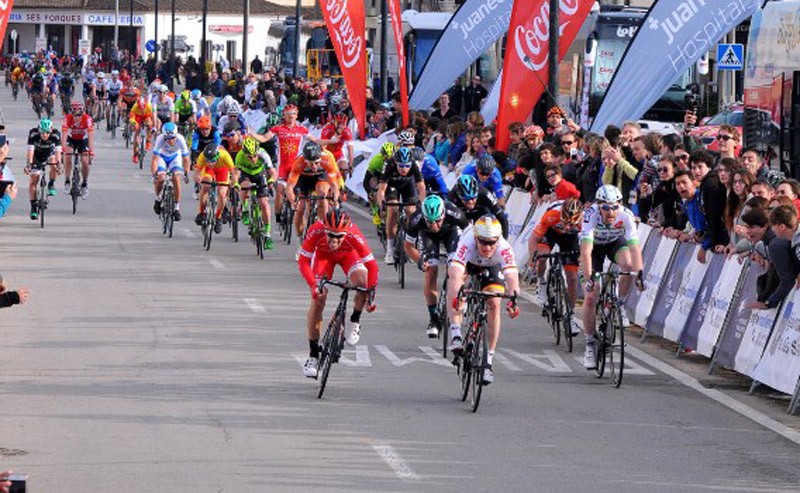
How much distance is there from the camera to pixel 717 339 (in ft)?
54.4

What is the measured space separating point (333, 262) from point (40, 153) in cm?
1636

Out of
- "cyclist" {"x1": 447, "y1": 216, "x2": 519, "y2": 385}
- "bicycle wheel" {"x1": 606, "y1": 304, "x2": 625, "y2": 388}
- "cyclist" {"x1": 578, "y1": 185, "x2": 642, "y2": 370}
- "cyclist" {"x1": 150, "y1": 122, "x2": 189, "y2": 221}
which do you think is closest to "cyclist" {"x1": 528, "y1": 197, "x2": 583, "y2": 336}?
"cyclist" {"x1": 578, "y1": 185, "x2": 642, "y2": 370}

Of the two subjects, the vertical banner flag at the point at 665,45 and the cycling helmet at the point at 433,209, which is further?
the vertical banner flag at the point at 665,45

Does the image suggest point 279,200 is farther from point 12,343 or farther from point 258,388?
point 258,388

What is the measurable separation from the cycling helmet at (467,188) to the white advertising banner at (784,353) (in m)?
3.10

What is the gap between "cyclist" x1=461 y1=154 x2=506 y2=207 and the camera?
18.6 metres

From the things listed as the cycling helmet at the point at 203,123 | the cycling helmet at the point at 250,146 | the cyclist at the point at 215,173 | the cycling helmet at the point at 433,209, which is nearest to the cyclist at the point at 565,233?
the cycling helmet at the point at 433,209

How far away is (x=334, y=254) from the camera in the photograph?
15219 millimetres

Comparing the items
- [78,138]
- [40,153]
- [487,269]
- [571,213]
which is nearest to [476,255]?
[487,269]

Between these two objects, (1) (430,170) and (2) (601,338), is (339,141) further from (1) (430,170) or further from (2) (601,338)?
(2) (601,338)

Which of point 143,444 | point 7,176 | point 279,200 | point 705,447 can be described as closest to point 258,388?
point 143,444

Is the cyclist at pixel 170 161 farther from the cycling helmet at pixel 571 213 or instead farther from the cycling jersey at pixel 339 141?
the cycling helmet at pixel 571 213

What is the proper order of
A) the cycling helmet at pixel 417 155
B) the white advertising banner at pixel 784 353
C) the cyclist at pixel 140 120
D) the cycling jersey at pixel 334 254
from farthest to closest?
the cyclist at pixel 140 120 < the cycling helmet at pixel 417 155 < the cycling jersey at pixel 334 254 < the white advertising banner at pixel 784 353

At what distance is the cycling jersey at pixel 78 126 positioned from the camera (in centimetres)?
3344
